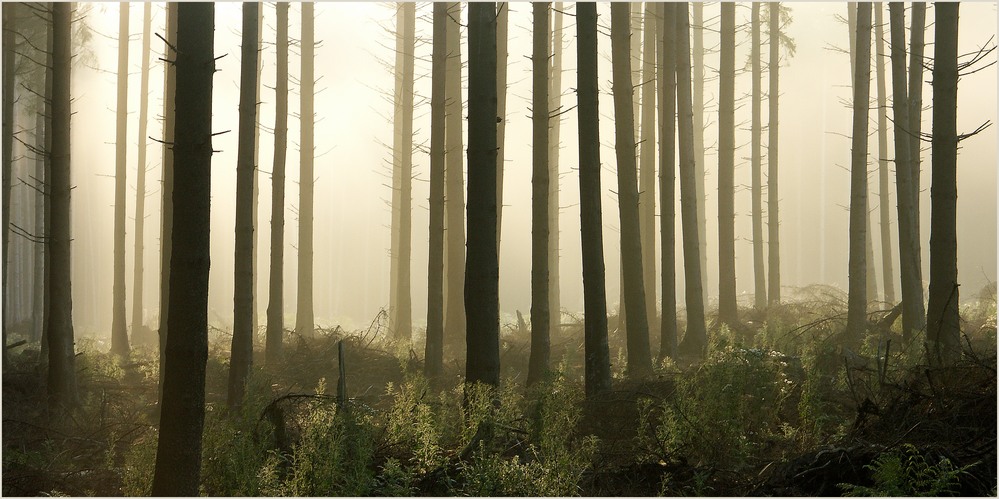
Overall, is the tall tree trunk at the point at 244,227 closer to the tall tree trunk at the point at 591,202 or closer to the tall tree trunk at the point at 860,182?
the tall tree trunk at the point at 591,202

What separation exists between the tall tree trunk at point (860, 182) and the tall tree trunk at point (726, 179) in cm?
286

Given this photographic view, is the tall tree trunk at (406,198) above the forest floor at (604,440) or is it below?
above

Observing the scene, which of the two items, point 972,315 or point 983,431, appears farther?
point 972,315

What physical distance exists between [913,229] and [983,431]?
693 centimetres

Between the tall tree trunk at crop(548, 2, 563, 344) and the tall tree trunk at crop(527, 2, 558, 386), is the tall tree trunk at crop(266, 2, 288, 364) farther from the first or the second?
the tall tree trunk at crop(548, 2, 563, 344)

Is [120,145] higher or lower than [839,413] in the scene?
higher

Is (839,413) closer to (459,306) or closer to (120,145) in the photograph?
(459,306)

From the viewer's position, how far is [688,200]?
1283 centimetres

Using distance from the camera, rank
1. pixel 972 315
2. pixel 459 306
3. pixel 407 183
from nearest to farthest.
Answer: pixel 459 306 → pixel 972 315 → pixel 407 183

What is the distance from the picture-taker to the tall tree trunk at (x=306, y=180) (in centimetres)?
1680

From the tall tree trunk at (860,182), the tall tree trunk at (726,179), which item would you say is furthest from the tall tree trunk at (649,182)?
the tall tree trunk at (860,182)

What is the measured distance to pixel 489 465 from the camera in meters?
5.32

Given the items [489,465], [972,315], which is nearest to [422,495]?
[489,465]

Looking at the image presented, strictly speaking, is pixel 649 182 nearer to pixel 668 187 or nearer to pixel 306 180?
pixel 668 187
